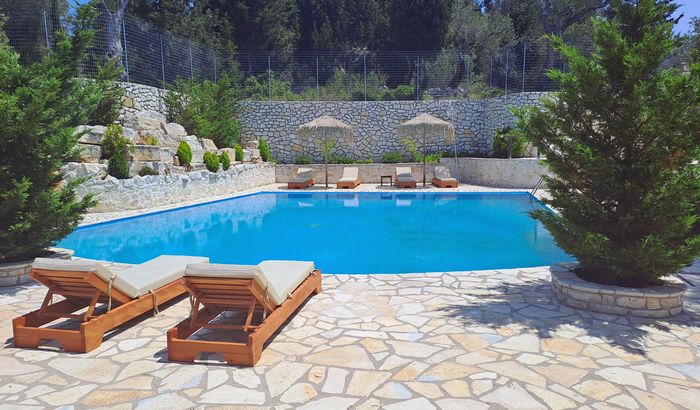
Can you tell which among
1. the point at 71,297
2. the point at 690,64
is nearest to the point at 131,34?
the point at 71,297

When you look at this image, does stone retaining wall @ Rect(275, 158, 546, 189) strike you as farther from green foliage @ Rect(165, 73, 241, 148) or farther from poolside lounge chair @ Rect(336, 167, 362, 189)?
green foliage @ Rect(165, 73, 241, 148)

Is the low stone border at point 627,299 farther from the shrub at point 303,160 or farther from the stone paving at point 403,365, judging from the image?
the shrub at point 303,160

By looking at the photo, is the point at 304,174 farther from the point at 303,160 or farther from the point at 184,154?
the point at 184,154

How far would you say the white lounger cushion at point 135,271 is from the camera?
3.59m

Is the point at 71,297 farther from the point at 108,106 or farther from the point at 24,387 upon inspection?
the point at 108,106

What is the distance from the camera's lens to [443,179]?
1705 centimetres

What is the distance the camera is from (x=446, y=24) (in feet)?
84.6

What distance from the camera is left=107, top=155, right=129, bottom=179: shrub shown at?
1166cm

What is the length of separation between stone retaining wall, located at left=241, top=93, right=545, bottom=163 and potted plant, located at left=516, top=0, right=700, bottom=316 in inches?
629

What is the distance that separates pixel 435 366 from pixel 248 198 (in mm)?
12979

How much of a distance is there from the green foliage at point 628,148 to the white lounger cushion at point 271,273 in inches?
108

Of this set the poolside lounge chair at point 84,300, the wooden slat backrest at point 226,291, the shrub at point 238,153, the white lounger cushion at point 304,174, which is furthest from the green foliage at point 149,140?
the wooden slat backrest at point 226,291

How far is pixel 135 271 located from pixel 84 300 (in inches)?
24.0

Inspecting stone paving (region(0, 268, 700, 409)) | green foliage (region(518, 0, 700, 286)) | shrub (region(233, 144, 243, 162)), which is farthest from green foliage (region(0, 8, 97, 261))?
shrub (region(233, 144, 243, 162))
